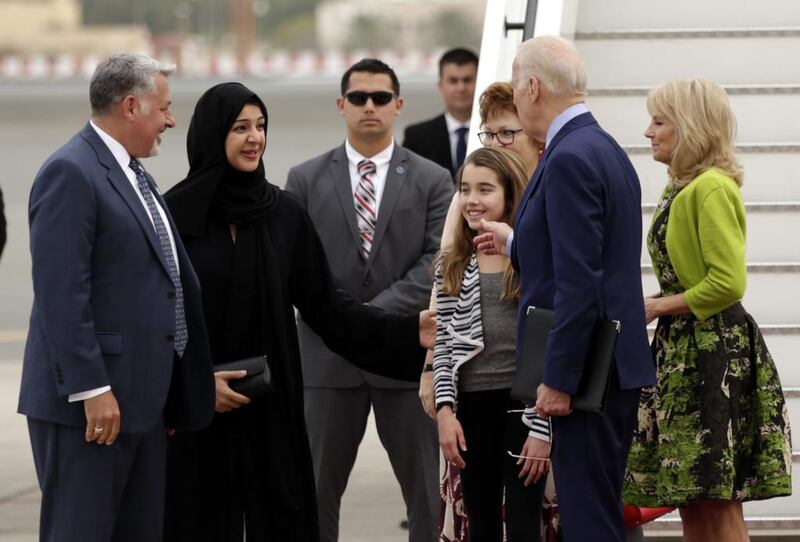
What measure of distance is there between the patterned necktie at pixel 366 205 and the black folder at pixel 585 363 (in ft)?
6.11

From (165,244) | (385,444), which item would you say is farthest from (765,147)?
(165,244)

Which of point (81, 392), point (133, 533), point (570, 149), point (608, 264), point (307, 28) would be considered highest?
point (307, 28)

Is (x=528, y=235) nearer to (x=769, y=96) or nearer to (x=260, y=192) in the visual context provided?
(x=260, y=192)

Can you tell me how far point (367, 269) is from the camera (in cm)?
603

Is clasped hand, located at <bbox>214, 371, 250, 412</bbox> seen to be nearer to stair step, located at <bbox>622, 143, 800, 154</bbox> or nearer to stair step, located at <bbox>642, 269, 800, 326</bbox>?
stair step, located at <bbox>642, 269, 800, 326</bbox>

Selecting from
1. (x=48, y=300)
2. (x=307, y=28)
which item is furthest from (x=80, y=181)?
(x=307, y=28)

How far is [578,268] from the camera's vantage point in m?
4.10

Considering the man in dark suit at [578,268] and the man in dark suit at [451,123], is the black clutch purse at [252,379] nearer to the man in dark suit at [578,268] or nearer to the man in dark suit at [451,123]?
the man in dark suit at [578,268]

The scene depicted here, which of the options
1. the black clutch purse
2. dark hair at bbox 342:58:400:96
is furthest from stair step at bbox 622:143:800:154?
the black clutch purse

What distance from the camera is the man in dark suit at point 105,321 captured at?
423cm

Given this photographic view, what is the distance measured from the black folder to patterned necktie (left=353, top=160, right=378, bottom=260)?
1.86 m

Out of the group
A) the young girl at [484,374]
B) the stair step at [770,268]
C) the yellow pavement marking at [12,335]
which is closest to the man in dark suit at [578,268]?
the young girl at [484,374]

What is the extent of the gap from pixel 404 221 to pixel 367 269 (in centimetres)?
26

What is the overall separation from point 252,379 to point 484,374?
0.74 metres
